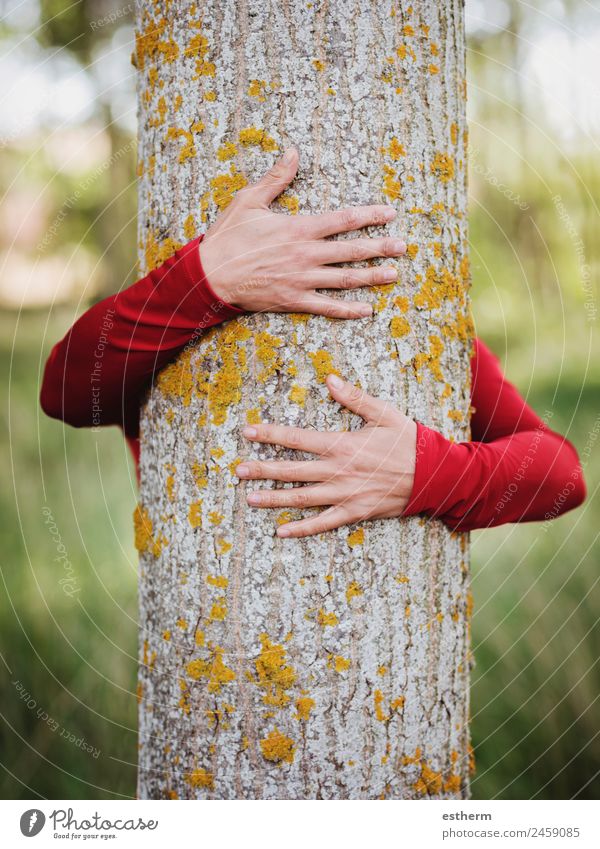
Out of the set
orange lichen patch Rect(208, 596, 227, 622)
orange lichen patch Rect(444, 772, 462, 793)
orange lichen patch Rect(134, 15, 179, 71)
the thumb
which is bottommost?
orange lichen patch Rect(444, 772, 462, 793)

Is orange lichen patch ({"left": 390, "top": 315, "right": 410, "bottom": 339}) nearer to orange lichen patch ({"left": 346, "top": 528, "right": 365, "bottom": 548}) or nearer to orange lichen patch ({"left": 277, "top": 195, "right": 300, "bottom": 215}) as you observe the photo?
orange lichen patch ({"left": 277, "top": 195, "right": 300, "bottom": 215})

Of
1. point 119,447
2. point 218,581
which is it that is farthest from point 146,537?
point 119,447

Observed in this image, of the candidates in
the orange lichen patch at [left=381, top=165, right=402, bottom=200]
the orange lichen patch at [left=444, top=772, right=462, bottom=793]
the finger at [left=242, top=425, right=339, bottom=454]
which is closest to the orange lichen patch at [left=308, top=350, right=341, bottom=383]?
the finger at [left=242, top=425, right=339, bottom=454]

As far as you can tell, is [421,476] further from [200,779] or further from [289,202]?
[200,779]

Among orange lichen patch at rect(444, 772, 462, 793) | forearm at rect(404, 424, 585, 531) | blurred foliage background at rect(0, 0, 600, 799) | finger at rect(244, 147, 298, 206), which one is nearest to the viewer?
finger at rect(244, 147, 298, 206)

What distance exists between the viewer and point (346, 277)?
127 cm

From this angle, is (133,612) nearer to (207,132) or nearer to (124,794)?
(124,794)

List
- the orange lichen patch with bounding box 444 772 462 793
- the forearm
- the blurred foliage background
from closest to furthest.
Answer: the forearm
the orange lichen patch with bounding box 444 772 462 793
the blurred foliage background

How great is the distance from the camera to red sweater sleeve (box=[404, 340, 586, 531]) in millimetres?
1341

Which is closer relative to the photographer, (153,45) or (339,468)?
(339,468)

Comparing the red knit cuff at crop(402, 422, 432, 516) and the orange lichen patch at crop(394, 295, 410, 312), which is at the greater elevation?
the orange lichen patch at crop(394, 295, 410, 312)

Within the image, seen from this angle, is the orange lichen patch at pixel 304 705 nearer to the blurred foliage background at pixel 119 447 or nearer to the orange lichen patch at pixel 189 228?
the orange lichen patch at pixel 189 228

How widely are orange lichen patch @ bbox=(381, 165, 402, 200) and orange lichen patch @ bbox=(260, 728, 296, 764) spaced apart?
A: 1.13m

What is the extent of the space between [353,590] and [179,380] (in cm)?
58
